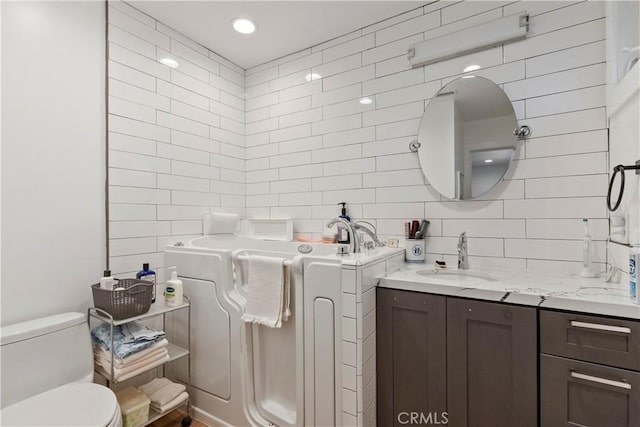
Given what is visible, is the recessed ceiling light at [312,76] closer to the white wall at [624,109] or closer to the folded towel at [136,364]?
the white wall at [624,109]

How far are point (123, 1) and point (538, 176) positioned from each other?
8.56 feet

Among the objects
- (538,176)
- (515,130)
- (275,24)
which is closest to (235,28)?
(275,24)

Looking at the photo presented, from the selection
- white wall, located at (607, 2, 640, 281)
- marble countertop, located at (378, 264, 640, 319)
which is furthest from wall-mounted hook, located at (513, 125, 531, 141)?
marble countertop, located at (378, 264, 640, 319)

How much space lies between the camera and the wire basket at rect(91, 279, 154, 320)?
1458mm

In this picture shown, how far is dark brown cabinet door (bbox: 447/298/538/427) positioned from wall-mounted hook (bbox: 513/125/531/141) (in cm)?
95

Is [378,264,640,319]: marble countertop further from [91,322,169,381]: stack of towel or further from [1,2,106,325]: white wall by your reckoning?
[1,2,106,325]: white wall

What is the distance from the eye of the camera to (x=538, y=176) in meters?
1.56

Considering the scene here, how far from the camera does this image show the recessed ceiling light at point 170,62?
206 cm

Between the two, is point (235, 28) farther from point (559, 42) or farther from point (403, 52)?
point (559, 42)

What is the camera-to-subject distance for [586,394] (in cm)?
103

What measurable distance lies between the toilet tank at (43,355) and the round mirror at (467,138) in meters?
2.04

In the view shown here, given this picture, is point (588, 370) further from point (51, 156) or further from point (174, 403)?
point (51, 156)

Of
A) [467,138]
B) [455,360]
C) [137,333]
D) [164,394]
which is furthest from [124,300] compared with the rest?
[467,138]

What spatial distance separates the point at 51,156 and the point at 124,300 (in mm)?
837
